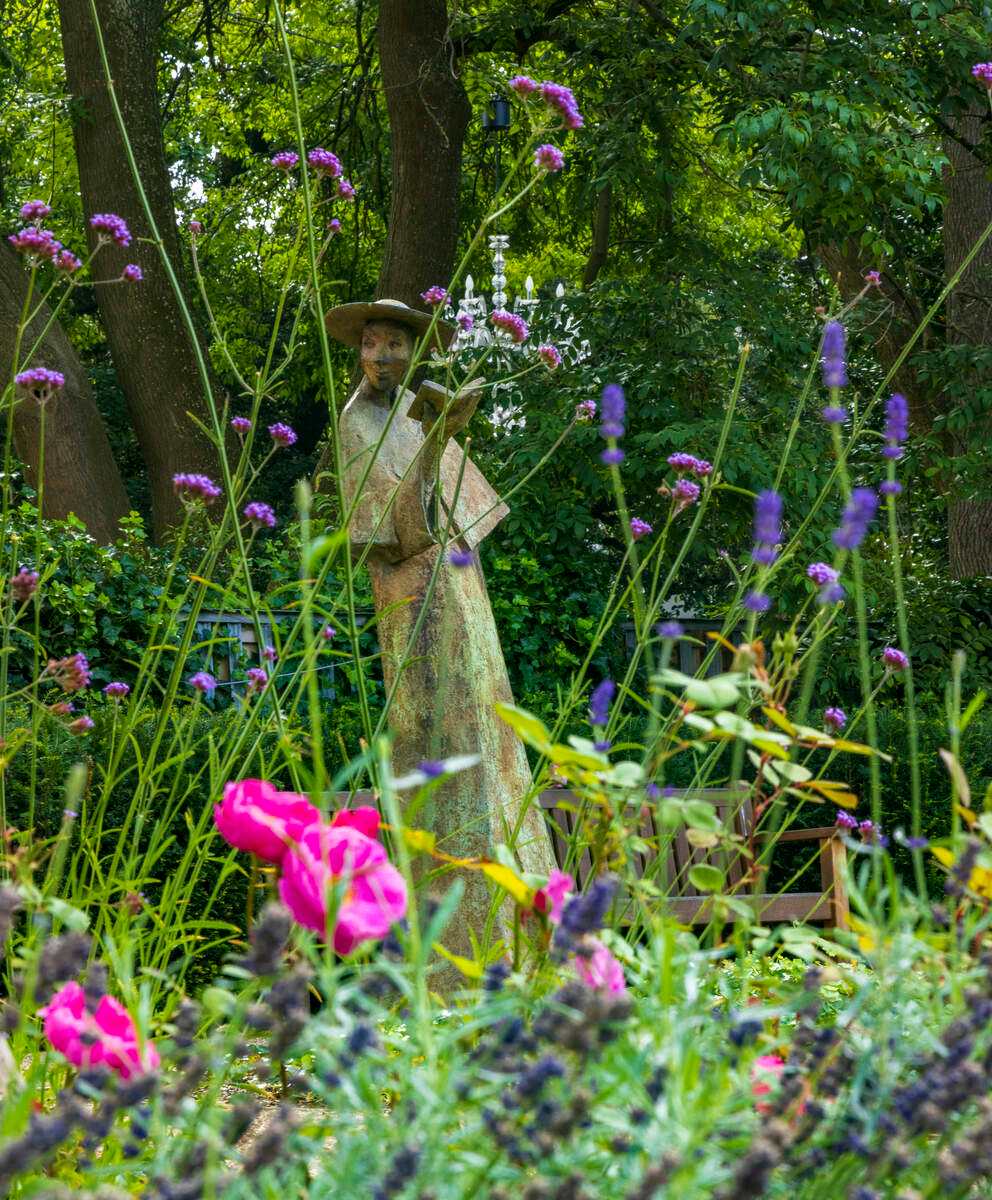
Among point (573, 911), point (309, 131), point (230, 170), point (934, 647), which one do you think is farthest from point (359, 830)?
point (230, 170)

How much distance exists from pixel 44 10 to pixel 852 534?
52.6ft

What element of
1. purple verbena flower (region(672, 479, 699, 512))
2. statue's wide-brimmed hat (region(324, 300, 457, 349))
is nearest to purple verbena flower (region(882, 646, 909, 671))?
purple verbena flower (region(672, 479, 699, 512))

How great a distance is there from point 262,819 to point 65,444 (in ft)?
32.4

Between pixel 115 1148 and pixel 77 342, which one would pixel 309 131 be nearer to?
pixel 77 342

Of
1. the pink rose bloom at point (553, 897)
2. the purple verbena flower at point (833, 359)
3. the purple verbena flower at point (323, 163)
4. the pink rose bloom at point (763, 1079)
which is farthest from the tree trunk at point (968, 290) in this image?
the pink rose bloom at point (763, 1079)

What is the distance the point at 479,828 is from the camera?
406 centimetres

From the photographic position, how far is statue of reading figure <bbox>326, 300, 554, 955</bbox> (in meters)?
4.09

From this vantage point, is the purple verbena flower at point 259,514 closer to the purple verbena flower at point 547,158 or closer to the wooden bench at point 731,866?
the purple verbena flower at point 547,158

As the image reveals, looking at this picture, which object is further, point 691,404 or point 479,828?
point 691,404

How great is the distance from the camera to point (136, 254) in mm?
11039

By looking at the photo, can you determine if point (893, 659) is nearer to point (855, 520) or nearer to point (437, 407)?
point (855, 520)

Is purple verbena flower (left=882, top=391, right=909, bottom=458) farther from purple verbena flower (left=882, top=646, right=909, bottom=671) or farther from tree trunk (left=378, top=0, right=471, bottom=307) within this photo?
tree trunk (left=378, top=0, right=471, bottom=307)

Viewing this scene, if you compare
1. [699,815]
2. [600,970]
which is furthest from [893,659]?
[600,970]

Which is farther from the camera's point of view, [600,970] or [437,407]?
[437,407]
